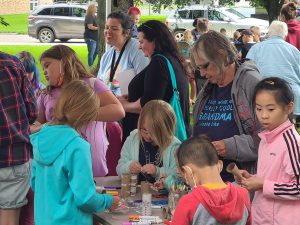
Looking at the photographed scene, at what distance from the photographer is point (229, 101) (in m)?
4.13

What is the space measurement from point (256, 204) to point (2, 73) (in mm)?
1949

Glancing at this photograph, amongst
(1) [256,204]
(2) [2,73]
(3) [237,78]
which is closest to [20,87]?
(2) [2,73]

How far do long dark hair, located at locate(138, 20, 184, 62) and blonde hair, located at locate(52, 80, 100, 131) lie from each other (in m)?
1.64

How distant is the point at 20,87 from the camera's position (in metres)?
4.77

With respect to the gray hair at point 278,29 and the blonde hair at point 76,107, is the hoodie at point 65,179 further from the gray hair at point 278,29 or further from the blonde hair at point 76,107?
the gray hair at point 278,29

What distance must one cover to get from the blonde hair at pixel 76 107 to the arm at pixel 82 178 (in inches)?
4.9

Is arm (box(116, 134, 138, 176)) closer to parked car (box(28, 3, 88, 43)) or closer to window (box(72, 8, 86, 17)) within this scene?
parked car (box(28, 3, 88, 43))

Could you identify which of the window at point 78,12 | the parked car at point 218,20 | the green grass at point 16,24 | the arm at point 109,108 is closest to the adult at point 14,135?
the arm at point 109,108

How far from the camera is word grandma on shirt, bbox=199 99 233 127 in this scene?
4.12 meters

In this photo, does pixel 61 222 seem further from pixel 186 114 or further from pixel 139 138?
pixel 186 114

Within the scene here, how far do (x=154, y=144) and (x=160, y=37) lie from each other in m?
1.23

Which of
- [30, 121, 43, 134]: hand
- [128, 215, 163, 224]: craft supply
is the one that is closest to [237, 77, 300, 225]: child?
[128, 215, 163, 224]: craft supply

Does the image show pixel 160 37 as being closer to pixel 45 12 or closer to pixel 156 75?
pixel 156 75

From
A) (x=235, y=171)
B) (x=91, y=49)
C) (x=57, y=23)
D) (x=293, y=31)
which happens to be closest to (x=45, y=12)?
(x=57, y=23)
